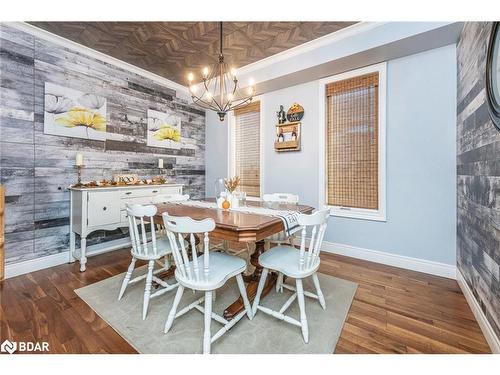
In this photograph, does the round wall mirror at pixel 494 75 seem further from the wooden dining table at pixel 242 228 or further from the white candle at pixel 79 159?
the white candle at pixel 79 159

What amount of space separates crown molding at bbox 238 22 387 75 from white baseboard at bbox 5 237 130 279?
3.27 meters

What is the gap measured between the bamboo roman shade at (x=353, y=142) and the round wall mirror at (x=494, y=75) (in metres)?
1.38

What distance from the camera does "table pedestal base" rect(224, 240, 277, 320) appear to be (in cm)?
172

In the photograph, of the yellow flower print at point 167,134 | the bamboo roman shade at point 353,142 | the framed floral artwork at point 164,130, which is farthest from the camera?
the yellow flower print at point 167,134

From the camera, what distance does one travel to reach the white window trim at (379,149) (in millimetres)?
2828

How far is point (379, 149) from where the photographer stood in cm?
288

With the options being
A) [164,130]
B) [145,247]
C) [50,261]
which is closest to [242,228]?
[145,247]

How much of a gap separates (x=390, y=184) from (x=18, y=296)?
403 centimetres

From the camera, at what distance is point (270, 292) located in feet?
7.26

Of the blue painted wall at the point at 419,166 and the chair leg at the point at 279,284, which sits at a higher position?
the blue painted wall at the point at 419,166

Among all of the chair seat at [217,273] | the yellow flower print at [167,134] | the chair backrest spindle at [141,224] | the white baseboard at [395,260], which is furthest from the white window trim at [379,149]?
the yellow flower print at [167,134]

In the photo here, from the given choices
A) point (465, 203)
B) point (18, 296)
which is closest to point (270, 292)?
point (465, 203)
